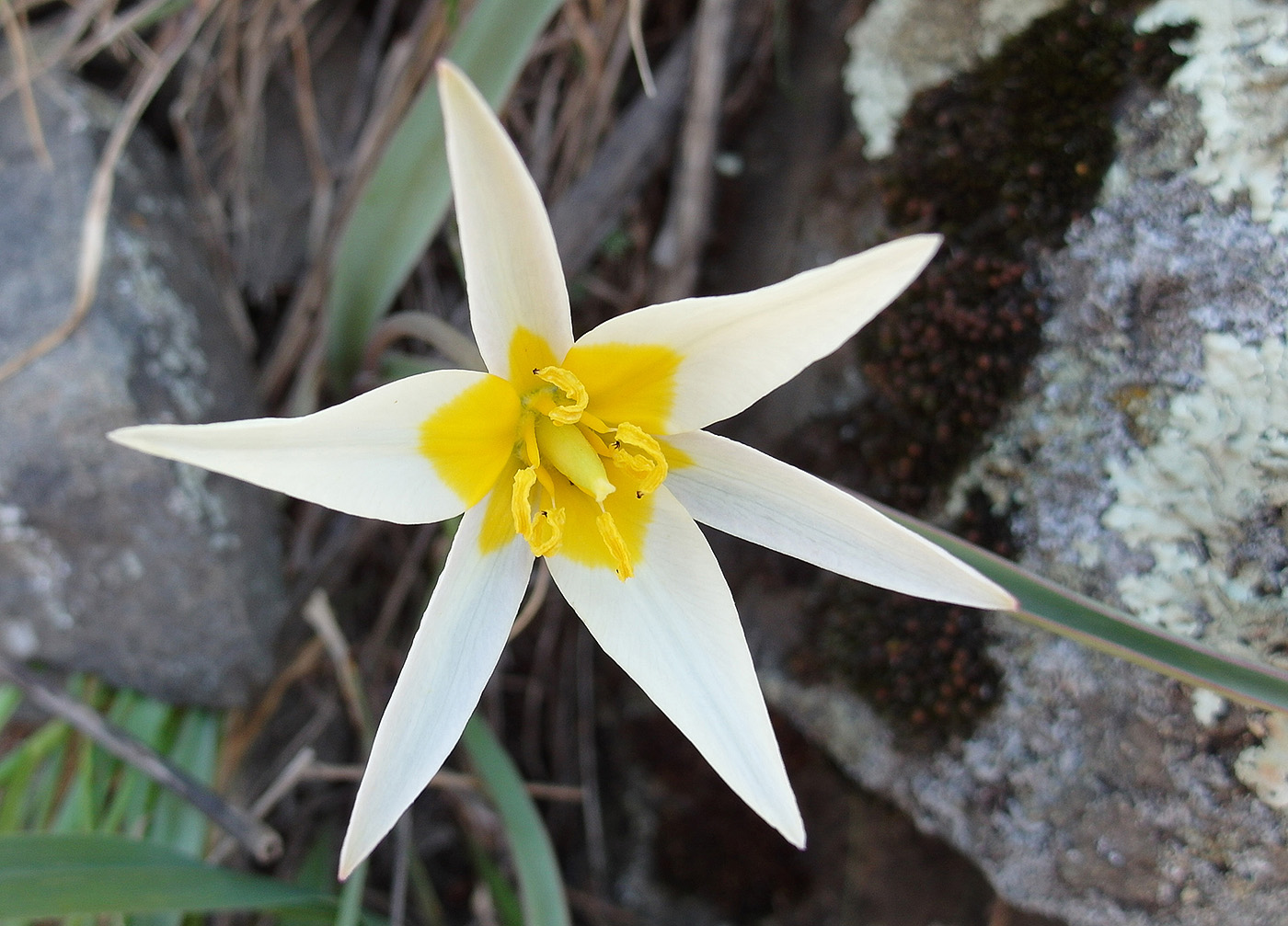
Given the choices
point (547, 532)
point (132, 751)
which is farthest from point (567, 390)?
point (132, 751)

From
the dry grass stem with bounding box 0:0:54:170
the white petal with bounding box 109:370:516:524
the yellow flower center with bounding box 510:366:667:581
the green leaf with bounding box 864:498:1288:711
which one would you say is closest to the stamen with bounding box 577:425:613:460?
the yellow flower center with bounding box 510:366:667:581

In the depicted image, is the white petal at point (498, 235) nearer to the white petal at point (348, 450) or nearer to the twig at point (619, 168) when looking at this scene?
the white petal at point (348, 450)

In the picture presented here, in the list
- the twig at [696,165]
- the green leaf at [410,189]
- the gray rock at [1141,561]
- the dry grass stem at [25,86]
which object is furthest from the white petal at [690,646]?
the dry grass stem at [25,86]

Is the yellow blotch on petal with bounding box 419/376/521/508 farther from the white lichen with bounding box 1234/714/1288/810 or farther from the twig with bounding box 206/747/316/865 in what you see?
the white lichen with bounding box 1234/714/1288/810

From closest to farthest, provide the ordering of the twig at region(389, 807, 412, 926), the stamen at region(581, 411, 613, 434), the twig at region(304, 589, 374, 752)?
the stamen at region(581, 411, 613, 434)
the twig at region(389, 807, 412, 926)
the twig at region(304, 589, 374, 752)

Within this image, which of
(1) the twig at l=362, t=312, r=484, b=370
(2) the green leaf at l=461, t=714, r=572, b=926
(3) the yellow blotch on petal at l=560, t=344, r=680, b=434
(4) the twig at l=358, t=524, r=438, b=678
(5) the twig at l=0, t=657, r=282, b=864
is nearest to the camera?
(3) the yellow blotch on petal at l=560, t=344, r=680, b=434

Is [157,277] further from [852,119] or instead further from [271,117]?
[852,119]

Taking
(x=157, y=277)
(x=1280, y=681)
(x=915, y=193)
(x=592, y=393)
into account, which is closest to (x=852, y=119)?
(x=915, y=193)
